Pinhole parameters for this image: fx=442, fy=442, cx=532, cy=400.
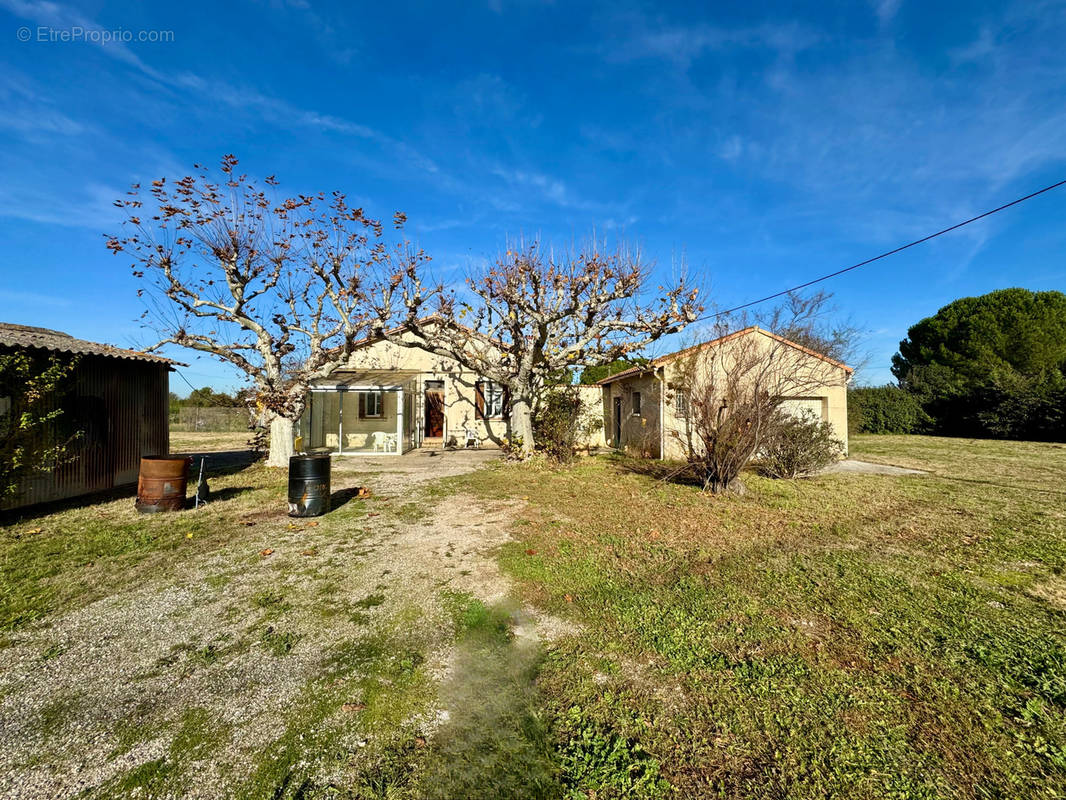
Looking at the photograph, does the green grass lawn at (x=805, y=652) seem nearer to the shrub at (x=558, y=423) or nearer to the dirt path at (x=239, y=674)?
the dirt path at (x=239, y=674)

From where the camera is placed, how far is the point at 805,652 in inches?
119

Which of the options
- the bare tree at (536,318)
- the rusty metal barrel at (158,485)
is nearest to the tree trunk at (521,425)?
the bare tree at (536,318)

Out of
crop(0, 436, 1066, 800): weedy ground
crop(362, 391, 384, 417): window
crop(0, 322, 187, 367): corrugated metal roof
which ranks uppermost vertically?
crop(0, 322, 187, 367): corrugated metal roof

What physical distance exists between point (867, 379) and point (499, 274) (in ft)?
91.5

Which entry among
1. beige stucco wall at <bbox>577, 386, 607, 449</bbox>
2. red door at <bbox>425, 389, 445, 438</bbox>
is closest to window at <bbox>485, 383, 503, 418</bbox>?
red door at <bbox>425, 389, 445, 438</bbox>

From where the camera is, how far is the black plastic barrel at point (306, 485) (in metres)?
6.75

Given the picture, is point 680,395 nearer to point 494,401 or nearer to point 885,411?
point 494,401

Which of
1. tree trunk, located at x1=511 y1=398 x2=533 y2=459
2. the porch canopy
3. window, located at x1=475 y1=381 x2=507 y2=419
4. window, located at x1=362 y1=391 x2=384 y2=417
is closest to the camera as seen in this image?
tree trunk, located at x1=511 y1=398 x2=533 y2=459

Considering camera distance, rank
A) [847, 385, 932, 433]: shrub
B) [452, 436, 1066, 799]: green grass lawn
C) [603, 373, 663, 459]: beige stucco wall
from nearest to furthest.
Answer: [452, 436, 1066, 799]: green grass lawn, [603, 373, 663, 459]: beige stucco wall, [847, 385, 932, 433]: shrub

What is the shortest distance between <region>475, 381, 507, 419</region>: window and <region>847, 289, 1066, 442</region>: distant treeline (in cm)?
1801

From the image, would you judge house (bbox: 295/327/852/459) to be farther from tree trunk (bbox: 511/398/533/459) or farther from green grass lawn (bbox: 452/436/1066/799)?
green grass lawn (bbox: 452/436/1066/799)

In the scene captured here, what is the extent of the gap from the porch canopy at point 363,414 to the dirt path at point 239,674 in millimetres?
10005

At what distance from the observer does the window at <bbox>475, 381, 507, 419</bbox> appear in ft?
59.4

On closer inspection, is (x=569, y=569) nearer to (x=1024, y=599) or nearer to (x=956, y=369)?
(x=1024, y=599)
